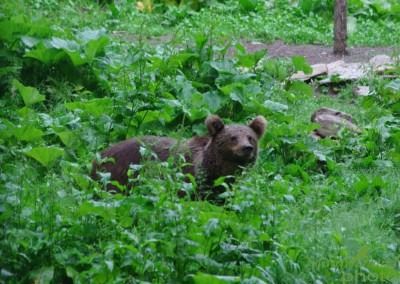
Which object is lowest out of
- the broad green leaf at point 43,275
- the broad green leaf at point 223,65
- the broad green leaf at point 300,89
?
the broad green leaf at point 300,89

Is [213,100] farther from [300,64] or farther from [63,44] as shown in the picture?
[63,44]

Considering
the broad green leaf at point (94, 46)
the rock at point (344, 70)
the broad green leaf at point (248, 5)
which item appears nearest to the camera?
the broad green leaf at point (94, 46)

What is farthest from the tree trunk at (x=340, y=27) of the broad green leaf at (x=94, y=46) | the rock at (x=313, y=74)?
the broad green leaf at (x=94, y=46)

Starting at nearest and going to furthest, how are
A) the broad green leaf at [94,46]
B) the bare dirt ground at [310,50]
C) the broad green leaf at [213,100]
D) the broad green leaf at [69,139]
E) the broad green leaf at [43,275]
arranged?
the broad green leaf at [43,275], the broad green leaf at [69,139], the broad green leaf at [213,100], the broad green leaf at [94,46], the bare dirt ground at [310,50]

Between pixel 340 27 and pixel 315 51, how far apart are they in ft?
2.50

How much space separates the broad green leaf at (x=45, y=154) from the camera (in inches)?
320

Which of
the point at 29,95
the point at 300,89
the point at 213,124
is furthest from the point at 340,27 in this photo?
the point at 213,124

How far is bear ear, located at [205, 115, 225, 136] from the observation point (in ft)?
27.5

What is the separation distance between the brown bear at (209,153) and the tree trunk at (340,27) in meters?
5.93

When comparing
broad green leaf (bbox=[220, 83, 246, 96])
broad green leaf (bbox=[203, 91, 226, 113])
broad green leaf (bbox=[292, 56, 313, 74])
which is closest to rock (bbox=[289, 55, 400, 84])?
broad green leaf (bbox=[292, 56, 313, 74])

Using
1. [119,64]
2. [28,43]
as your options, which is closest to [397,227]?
[119,64]

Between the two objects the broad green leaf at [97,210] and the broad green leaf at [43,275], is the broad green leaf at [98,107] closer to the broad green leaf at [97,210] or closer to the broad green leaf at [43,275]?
the broad green leaf at [97,210]

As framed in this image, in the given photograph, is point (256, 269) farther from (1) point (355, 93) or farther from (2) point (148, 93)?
(1) point (355, 93)

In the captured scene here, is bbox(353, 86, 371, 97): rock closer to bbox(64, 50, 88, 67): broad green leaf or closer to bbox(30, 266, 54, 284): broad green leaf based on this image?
bbox(64, 50, 88, 67): broad green leaf
